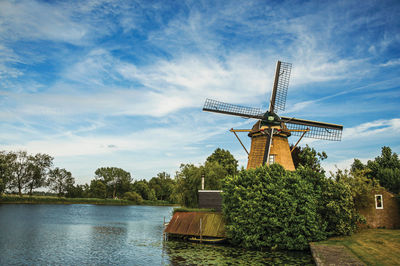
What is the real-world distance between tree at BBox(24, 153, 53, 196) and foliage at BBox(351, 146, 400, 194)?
306 feet

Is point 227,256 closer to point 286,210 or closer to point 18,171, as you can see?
point 286,210

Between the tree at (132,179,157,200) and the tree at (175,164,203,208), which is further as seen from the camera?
the tree at (132,179,157,200)

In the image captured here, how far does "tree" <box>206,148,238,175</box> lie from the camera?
2437 inches

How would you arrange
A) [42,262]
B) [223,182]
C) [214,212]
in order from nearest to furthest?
[42,262], [223,182], [214,212]

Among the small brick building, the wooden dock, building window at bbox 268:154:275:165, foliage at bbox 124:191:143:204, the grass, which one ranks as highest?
building window at bbox 268:154:275:165

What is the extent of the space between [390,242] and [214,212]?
14.7 m

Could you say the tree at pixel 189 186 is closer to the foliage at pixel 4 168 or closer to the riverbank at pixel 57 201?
the foliage at pixel 4 168

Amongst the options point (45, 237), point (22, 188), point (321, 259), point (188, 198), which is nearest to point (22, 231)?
point (45, 237)

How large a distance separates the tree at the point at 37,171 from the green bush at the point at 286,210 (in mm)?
91878

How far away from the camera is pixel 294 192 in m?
24.1

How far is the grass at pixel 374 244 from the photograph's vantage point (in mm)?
16531

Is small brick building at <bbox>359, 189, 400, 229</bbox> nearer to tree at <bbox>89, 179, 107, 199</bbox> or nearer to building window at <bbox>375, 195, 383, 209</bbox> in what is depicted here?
building window at <bbox>375, 195, 383, 209</bbox>

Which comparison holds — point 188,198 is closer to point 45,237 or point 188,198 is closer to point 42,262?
point 45,237

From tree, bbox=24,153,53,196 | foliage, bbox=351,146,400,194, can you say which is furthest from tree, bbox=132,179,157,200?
foliage, bbox=351,146,400,194
